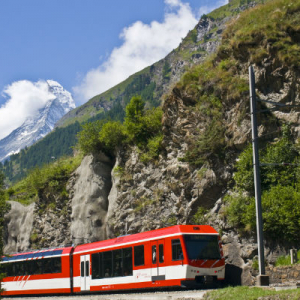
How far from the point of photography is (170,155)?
3409cm

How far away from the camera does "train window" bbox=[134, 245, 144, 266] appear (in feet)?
74.9

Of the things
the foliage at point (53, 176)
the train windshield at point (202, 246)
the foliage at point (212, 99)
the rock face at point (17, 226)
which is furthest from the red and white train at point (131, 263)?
the rock face at point (17, 226)

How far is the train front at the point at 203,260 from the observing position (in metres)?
20.4

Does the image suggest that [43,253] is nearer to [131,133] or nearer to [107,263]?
[107,263]

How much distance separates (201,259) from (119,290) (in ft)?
20.6

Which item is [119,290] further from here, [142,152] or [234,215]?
[142,152]

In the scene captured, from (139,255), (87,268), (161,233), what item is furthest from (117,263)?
(161,233)

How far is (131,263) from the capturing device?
77.0 feet

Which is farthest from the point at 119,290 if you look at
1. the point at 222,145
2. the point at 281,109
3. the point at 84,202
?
the point at 84,202

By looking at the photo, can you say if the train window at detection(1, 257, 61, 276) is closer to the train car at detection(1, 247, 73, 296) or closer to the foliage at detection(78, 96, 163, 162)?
the train car at detection(1, 247, 73, 296)

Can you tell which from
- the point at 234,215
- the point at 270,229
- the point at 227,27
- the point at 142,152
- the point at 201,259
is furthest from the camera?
the point at 142,152

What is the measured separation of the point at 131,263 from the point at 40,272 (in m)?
10.1

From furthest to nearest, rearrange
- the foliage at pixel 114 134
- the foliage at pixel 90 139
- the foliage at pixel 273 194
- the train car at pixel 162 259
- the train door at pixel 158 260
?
the foliage at pixel 90 139
the foliage at pixel 114 134
the foliage at pixel 273 194
the train door at pixel 158 260
the train car at pixel 162 259

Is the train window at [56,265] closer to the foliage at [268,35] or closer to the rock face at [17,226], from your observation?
the foliage at [268,35]
